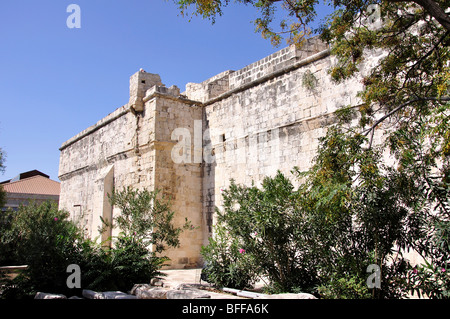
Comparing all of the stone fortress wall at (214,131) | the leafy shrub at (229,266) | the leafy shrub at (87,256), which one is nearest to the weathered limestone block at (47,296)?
the leafy shrub at (87,256)

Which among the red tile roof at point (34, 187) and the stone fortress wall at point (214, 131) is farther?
the red tile roof at point (34, 187)

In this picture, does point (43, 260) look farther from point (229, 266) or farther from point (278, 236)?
point (278, 236)

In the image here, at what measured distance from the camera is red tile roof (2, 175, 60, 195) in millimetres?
28000

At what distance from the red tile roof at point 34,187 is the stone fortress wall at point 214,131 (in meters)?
17.4

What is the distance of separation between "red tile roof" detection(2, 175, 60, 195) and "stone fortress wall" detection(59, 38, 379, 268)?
17.4 meters

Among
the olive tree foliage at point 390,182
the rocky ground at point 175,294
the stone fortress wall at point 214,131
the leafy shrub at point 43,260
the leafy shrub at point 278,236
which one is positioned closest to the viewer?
the olive tree foliage at point 390,182

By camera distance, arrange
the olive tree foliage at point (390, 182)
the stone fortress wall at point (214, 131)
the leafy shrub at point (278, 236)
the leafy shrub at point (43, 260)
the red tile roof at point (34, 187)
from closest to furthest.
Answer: the olive tree foliage at point (390, 182)
the leafy shrub at point (278, 236)
the leafy shrub at point (43, 260)
the stone fortress wall at point (214, 131)
the red tile roof at point (34, 187)

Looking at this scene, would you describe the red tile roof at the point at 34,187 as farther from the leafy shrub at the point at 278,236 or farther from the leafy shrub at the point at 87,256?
the leafy shrub at the point at 278,236

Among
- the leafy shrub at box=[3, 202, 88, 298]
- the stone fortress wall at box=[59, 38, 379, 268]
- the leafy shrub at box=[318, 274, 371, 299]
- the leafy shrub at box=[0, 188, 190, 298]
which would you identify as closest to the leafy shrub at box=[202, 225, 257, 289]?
the leafy shrub at box=[0, 188, 190, 298]

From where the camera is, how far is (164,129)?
11.1 meters

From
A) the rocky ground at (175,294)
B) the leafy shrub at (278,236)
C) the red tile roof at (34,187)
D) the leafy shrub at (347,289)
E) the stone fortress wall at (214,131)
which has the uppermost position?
the red tile roof at (34,187)

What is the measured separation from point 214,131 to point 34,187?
23662 mm

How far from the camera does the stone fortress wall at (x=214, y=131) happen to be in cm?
867
